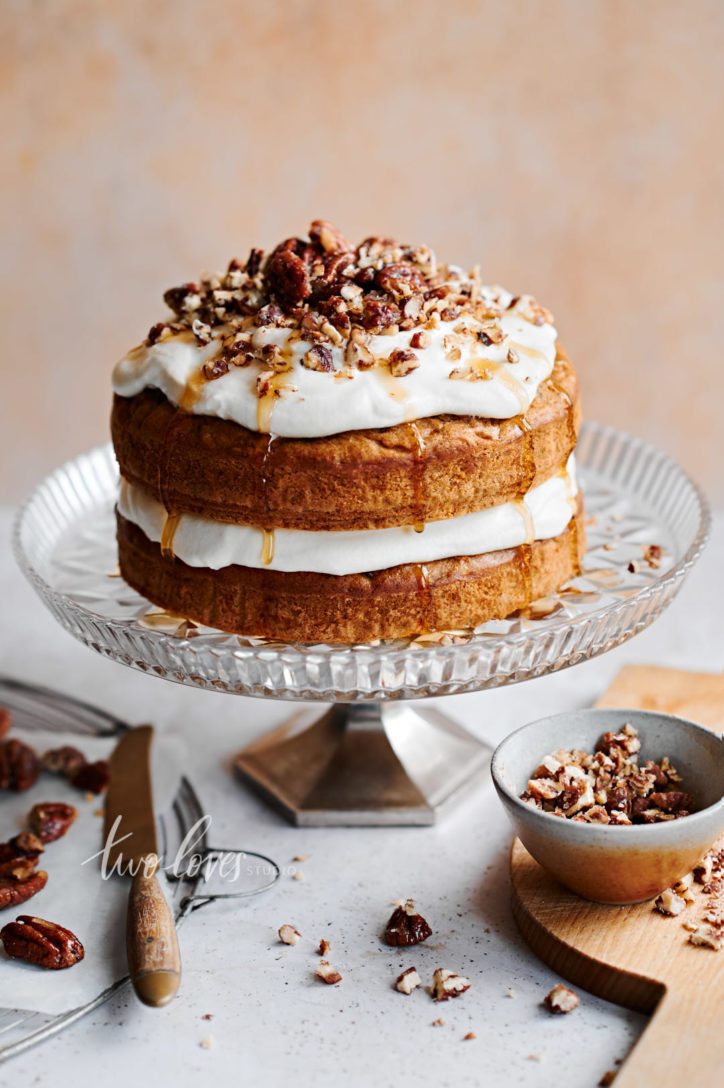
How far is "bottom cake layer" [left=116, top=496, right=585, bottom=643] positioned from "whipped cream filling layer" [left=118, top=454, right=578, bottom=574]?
0.03 m

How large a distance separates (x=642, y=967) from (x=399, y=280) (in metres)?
1.24

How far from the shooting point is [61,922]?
6.46ft

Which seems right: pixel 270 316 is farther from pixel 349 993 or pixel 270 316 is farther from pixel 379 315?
pixel 349 993

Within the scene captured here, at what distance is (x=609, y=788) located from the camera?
77.5 inches

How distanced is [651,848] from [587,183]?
2.72m

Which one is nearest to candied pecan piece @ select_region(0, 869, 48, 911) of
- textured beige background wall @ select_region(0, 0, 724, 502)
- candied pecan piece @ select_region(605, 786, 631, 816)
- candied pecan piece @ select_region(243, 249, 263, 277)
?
candied pecan piece @ select_region(605, 786, 631, 816)

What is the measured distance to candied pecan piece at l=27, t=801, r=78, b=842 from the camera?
2.20 meters

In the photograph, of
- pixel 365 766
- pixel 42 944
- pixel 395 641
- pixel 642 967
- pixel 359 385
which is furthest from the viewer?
pixel 365 766

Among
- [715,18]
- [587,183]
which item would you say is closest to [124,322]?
[587,183]

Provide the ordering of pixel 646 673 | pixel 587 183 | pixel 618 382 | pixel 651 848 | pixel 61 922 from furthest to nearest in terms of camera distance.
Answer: pixel 618 382 < pixel 587 183 < pixel 646 673 < pixel 61 922 < pixel 651 848

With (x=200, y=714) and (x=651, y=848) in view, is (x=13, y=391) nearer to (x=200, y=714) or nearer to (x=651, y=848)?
(x=200, y=714)

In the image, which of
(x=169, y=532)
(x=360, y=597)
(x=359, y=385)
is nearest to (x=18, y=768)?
(x=169, y=532)

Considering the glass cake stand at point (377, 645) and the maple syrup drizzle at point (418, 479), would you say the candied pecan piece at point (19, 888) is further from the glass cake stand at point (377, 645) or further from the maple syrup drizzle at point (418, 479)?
the maple syrup drizzle at point (418, 479)

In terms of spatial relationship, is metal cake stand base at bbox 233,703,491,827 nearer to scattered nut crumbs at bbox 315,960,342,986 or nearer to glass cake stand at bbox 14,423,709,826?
glass cake stand at bbox 14,423,709,826
